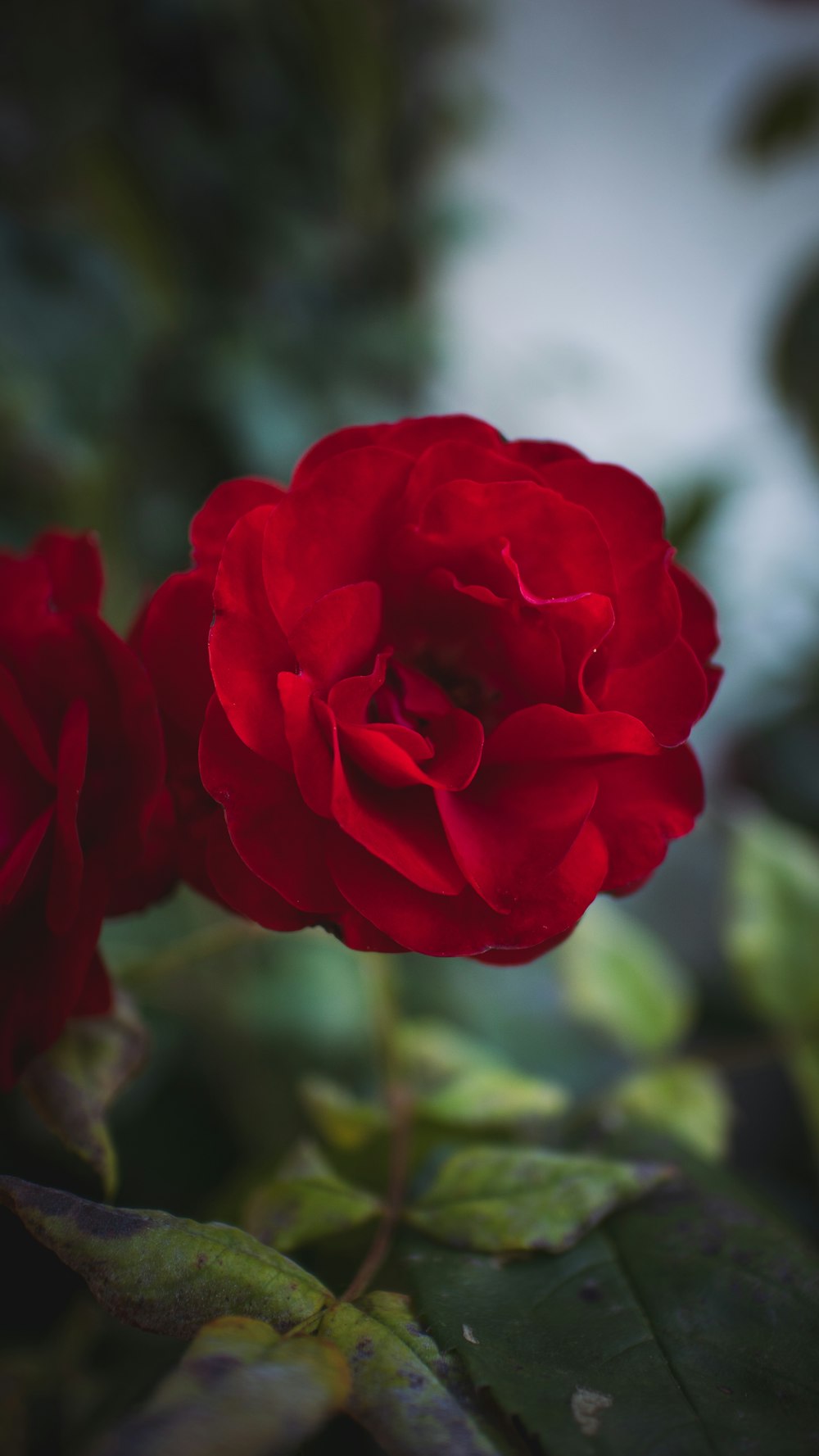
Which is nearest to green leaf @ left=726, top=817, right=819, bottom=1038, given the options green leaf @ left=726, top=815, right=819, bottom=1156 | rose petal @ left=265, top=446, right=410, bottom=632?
green leaf @ left=726, top=815, right=819, bottom=1156

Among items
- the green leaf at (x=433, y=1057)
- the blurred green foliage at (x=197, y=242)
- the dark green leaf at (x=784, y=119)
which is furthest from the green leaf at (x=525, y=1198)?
the dark green leaf at (x=784, y=119)

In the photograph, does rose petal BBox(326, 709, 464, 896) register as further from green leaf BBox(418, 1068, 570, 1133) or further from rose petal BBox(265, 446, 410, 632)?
green leaf BBox(418, 1068, 570, 1133)

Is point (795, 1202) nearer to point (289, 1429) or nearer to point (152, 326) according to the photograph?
point (289, 1429)

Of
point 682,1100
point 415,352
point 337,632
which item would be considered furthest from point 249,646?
point 415,352

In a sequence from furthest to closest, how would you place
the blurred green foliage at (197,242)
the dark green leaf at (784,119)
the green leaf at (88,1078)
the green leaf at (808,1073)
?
1. the dark green leaf at (784,119)
2. the blurred green foliage at (197,242)
3. the green leaf at (808,1073)
4. the green leaf at (88,1078)

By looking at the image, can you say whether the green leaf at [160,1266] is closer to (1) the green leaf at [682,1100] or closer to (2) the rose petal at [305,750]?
(2) the rose petal at [305,750]

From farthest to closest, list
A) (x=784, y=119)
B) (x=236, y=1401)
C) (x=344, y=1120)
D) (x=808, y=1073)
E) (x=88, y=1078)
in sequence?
1. (x=784, y=119)
2. (x=808, y=1073)
3. (x=344, y=1120)
4. (x=88, y=1078)
5. (x=236, y=1401)

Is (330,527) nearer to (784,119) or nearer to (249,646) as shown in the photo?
(249,646)
